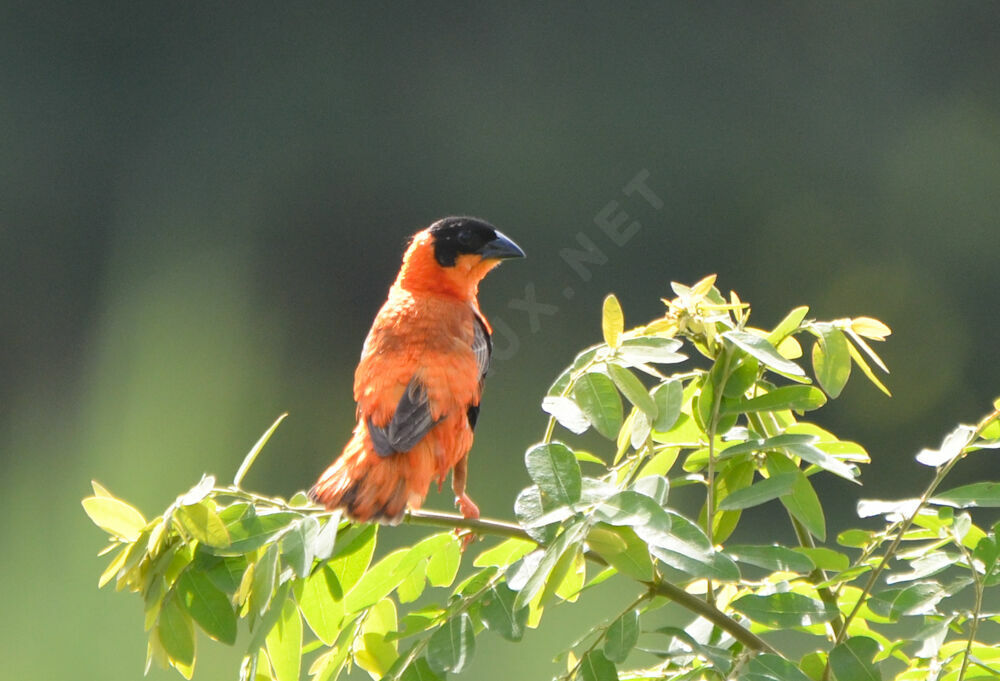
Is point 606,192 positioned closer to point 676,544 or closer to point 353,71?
point 353,71

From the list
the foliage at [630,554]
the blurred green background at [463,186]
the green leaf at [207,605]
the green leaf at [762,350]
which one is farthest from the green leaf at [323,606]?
the blurred green background at [463,186]

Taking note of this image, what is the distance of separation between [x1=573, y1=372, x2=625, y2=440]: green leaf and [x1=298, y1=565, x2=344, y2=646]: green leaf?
325 millimetres

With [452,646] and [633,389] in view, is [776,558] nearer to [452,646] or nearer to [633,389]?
[633,389]

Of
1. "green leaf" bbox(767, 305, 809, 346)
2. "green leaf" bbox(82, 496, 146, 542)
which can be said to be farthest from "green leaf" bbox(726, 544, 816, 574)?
"green leaf" bbox(82, 496, 146, 542)

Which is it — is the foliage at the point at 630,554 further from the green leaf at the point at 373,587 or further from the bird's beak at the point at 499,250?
the bird's beak at the point at 499,250

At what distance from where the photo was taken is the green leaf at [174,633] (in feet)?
3.64

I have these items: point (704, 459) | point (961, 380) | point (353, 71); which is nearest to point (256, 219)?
point (353, 71)

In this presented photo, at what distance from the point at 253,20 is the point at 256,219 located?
1552 millimetres

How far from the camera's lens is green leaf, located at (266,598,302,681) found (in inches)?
46.8

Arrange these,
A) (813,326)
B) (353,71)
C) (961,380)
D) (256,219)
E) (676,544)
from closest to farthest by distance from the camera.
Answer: (676,544) < (813,326) < (961,380) < (256,219) < (353,71)

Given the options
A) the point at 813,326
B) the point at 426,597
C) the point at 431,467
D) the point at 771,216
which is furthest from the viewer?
the point at 771,216

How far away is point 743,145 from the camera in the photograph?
6.96m

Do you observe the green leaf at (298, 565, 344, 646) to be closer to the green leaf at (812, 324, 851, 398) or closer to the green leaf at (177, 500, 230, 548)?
the green leaf at (177, 500, 230, 548)

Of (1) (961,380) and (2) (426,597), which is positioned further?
(1) (961,380)
